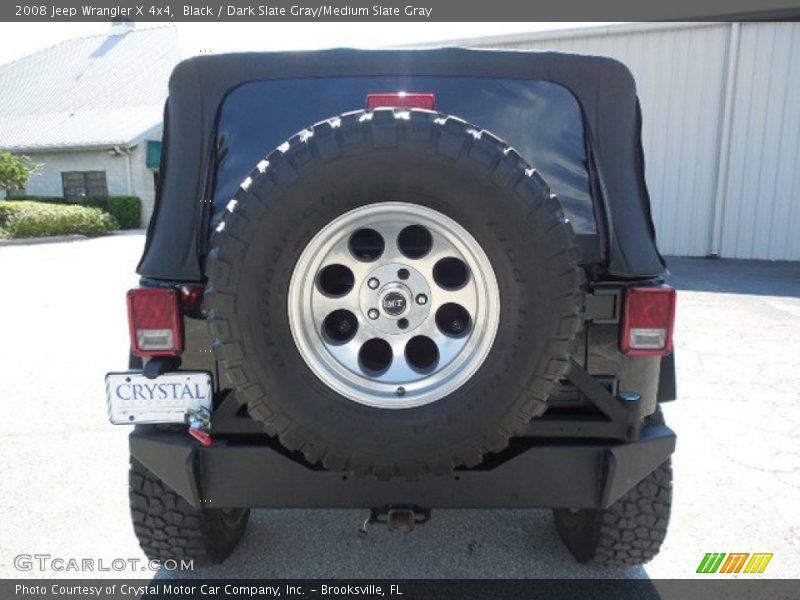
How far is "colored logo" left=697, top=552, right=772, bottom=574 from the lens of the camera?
2.52 meters

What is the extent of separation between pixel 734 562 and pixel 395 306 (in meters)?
1.98

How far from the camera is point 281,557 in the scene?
2598 mm

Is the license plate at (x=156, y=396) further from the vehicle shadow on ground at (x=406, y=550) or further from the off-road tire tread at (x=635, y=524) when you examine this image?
the off-road tire tread at (x=635, y=524)

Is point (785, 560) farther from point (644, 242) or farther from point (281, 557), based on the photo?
point (281, 557)

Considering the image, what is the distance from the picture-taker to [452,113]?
220cm

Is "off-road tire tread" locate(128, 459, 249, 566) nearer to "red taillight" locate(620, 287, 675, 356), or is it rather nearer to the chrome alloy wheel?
the chrome alloy wheel

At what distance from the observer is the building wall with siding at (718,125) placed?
11.3 metres

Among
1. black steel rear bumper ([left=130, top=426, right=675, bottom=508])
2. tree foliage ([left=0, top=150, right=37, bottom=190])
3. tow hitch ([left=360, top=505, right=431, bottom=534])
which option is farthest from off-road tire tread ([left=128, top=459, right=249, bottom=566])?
tree foliage ([left=0, top=150, right=37, bottom=190])

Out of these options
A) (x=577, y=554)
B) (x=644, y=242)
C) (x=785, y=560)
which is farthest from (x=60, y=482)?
(x=785, y=560)

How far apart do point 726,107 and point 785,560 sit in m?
11.1

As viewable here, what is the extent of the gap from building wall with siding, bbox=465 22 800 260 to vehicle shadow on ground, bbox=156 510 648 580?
10673 millimetres

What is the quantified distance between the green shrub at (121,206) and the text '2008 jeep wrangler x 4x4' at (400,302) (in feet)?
69.0

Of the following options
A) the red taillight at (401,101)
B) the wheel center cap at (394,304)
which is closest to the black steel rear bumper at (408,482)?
the wheel center cap at (394,304)

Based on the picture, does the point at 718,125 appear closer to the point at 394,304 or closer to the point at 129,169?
the point at 394,304
